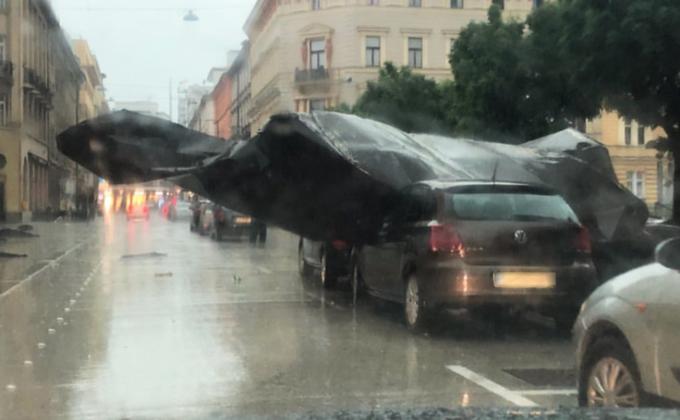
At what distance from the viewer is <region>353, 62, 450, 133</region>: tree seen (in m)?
31.1

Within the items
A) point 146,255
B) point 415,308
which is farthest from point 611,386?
point 146,255

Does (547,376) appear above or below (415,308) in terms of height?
below

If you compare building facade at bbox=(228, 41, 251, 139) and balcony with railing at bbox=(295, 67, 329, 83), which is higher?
balcony with railing at bbox=(295, 67, 329, 83)

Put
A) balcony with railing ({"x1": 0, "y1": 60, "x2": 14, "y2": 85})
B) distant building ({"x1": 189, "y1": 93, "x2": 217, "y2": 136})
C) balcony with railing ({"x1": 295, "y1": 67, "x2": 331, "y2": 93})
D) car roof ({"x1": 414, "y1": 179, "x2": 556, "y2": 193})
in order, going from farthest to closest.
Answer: balcony with railing ({"x1": 0, "y1": 60, "x2": 14, "y2": 85}) < balcony with railing ({"x1": 295, "y1": 67, "x2": 331, "y2": 93}) < distant building ({"x1": 189, "y1": 93, "x2": 217, "y2": 136}) < car roof ({"x1": 414, "y1": 179, "x2": 556, "y2": 193})

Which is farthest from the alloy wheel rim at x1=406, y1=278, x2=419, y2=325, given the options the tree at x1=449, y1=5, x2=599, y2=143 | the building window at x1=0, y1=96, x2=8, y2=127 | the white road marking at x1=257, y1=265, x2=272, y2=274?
the building window at x1=0, y1=96, x2=8, y2=127

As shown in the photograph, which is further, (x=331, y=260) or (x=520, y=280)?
(x=331, y=260)

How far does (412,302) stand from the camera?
10.6 m

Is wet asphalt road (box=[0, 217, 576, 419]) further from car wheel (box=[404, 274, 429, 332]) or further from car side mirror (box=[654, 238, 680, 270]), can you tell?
car side mirror (box=[654, 238, 680, 270])

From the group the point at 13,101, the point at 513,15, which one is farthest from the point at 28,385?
the point at 13,101

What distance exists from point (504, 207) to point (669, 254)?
5054 mm

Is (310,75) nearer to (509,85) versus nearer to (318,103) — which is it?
(318,103)

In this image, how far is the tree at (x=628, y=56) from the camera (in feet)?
56.3

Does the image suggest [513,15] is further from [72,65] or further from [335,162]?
[335,162]

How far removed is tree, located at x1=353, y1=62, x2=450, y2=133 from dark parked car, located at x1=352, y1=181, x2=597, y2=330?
19810 mm
